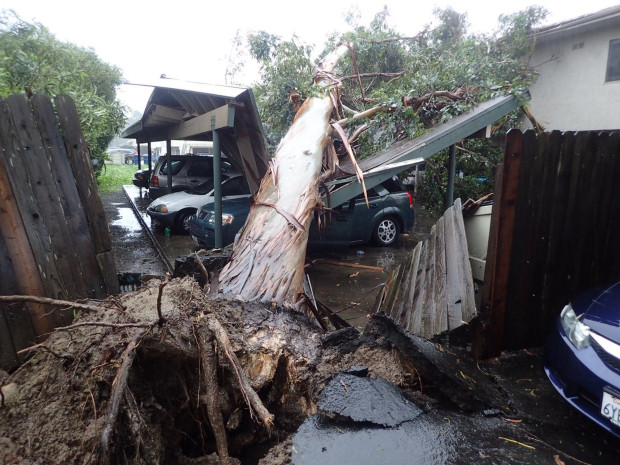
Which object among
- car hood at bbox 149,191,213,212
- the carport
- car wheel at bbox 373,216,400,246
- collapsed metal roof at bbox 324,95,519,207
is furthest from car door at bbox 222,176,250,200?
collapsed metal roof at bbox 324,95,519,207

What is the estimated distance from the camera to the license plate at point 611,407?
2115 millimetres

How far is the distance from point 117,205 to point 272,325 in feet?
44.1

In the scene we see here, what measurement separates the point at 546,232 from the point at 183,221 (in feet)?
26.7

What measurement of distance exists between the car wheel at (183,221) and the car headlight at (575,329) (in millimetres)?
8326

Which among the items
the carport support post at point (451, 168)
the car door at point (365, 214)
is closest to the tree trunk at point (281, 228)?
the car door at point (365, 214)

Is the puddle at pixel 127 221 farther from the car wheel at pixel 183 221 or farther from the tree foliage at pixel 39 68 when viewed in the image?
the tree foliage at pixel 39 68

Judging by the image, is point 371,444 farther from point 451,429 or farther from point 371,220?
point 371,220

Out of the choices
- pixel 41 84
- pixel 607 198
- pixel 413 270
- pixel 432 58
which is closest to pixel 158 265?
pixel 41 84

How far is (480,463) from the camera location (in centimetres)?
193

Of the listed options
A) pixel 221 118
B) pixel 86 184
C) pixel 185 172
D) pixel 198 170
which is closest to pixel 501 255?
pixel 86 184

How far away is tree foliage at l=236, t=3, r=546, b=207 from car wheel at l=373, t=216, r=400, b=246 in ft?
5.57

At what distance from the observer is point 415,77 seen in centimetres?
730

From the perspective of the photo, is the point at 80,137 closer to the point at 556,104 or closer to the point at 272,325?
the point at 272,325

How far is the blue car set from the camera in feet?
7.19
